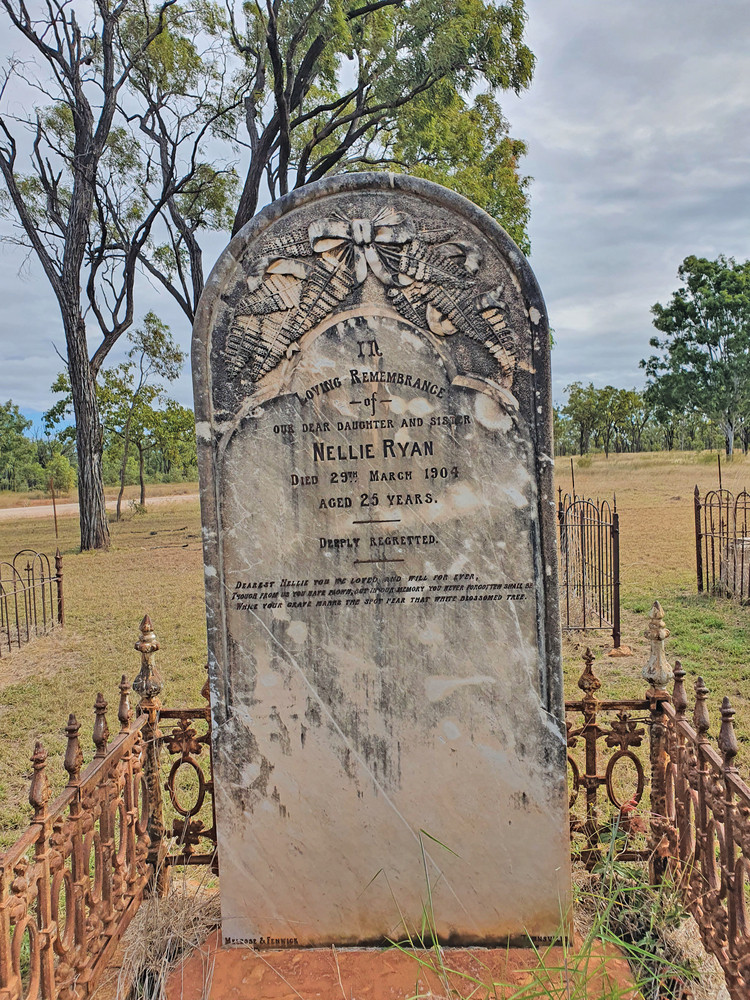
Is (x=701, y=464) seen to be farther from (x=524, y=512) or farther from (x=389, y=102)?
(x=524, y=512)

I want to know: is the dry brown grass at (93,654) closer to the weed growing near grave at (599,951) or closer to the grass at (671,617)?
the weed growing near grave at (599,951)

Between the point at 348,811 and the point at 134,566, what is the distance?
13.1 m

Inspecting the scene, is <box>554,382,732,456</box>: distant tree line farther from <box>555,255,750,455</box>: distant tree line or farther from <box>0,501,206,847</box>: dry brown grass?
A: <box>0,501,206,847</box>: dry brown grass

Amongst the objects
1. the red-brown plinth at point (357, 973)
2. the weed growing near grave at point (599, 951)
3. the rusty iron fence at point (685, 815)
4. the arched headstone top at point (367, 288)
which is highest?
the arched headstone top at point (367, 288)

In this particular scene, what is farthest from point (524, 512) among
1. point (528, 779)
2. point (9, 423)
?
point (9, 423)

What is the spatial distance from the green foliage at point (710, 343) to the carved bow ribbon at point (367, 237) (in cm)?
3430

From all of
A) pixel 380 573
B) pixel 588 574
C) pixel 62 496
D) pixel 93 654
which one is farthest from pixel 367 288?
pixel 62 496

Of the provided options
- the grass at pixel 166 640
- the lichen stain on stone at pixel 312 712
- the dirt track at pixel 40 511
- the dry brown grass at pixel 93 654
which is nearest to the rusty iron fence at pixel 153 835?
the lichen stain on stone at pixel 312 712

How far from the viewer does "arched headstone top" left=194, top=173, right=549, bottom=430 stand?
8.48 ft

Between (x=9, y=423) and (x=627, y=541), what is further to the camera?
(x=9, y=423)

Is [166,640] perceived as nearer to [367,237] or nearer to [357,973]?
[357,973]

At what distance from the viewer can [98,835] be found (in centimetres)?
263

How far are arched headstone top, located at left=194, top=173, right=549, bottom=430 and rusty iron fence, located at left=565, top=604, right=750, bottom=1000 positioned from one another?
134cm

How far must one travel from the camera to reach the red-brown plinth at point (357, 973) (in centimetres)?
240
